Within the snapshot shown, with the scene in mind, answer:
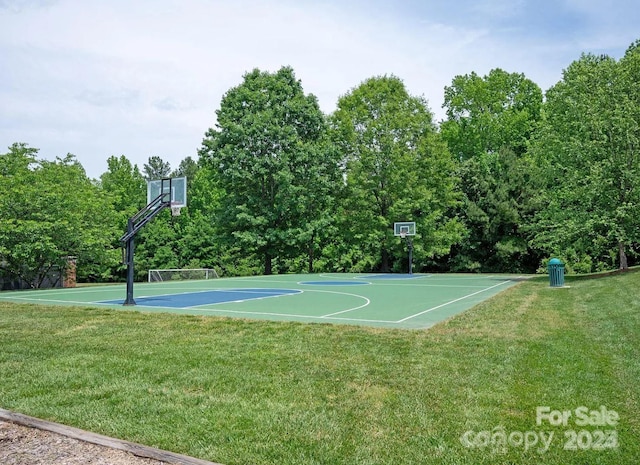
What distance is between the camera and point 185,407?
439cm

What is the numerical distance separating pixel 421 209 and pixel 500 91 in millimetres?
17871

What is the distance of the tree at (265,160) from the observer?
32969 millimetres

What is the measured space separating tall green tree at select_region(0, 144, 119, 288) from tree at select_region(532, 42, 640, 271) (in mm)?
19463

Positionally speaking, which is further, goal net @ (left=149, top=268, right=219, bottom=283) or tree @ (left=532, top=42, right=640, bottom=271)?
goal net @ (left=149, top=268, right=219, bottom=283)

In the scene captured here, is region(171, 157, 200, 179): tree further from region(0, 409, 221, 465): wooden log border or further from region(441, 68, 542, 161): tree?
region(0, 409, 221, 465): wooden log border

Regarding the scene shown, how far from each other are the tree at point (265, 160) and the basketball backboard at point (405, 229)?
5.56 meters

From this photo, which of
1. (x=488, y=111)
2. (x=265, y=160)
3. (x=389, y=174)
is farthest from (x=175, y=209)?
(x=488, y=111)

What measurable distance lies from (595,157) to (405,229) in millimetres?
12517

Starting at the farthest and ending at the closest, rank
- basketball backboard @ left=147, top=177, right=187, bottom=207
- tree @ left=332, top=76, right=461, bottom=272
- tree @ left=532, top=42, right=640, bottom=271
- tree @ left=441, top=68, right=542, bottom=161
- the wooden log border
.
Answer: tree @ left=441, top=68, right=542, bottom=161 < tree @ left=332, top=76, right=461, bottom=272 < tree @ left=532, top=42, right=640, bottom=271 < basketball backboard @ left=147, top=177, right=187, bottom=207 < the wooden log border

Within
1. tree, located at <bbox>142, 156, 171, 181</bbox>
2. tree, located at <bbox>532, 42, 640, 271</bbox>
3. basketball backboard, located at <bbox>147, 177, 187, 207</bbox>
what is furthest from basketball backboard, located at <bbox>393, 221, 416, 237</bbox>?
tree, located at <bbox>142, 156, 171, 181</bbox>

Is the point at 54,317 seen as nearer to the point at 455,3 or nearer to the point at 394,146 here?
the point at 455,3

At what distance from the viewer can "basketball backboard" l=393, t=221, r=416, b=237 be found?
31547 mm

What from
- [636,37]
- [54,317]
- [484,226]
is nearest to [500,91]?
[484,226]

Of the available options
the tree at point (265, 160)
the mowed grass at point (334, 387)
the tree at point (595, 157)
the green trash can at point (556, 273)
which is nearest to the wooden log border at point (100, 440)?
the mowed grass at point (334, 387)
